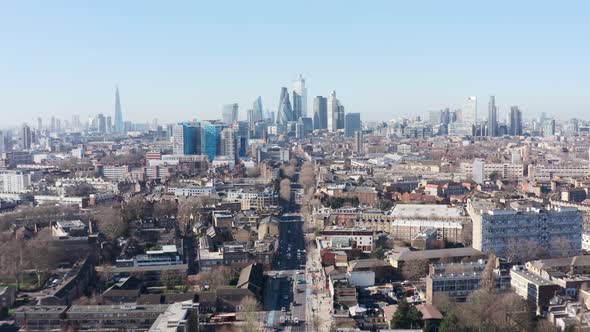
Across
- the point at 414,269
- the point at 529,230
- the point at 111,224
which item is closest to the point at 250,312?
the point at 414,269

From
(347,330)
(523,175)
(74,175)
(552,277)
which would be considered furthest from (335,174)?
(347,330)

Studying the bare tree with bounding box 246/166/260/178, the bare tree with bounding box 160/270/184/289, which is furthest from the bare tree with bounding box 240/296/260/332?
the bare tree with bounding box 246/166/260/178

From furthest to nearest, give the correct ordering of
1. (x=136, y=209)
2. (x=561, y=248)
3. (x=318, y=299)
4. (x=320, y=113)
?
(x=320, y=113) → (x=136, y=209) → (x=561, y=248) → (x=318, y=299)

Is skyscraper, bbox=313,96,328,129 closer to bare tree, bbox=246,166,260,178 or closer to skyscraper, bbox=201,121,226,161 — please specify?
skyscraper, bbox=201,121,226,161

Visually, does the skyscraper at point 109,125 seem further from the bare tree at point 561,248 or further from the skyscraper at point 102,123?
the bare tree at point 561,248

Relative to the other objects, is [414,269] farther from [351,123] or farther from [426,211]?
[351,123]
